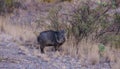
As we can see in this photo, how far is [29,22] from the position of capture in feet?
61.2

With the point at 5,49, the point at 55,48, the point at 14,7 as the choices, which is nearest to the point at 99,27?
the point at 55,48

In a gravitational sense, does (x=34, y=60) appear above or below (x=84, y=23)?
below

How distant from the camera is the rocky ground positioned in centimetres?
900

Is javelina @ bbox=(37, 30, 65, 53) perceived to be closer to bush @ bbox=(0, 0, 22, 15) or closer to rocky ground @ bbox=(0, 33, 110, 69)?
rocky ground @ bbox=(0, 33, 110, 69)

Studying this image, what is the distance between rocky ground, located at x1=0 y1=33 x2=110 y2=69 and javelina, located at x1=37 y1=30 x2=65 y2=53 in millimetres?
231

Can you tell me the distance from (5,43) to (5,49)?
1079 mm

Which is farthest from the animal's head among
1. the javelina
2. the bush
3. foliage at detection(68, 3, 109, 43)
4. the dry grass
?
the bush

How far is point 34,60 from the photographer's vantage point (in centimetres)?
965

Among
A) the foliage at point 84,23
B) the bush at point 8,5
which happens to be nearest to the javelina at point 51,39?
the foliage at point 84,23

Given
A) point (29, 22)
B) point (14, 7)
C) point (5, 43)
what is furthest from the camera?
point (14, 7)

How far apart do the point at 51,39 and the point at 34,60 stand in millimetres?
1554

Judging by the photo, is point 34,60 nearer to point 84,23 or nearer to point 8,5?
point 84,23

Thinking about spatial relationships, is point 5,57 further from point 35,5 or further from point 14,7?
point 35,5

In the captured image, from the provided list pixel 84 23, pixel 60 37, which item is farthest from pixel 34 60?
pixel 84 23
